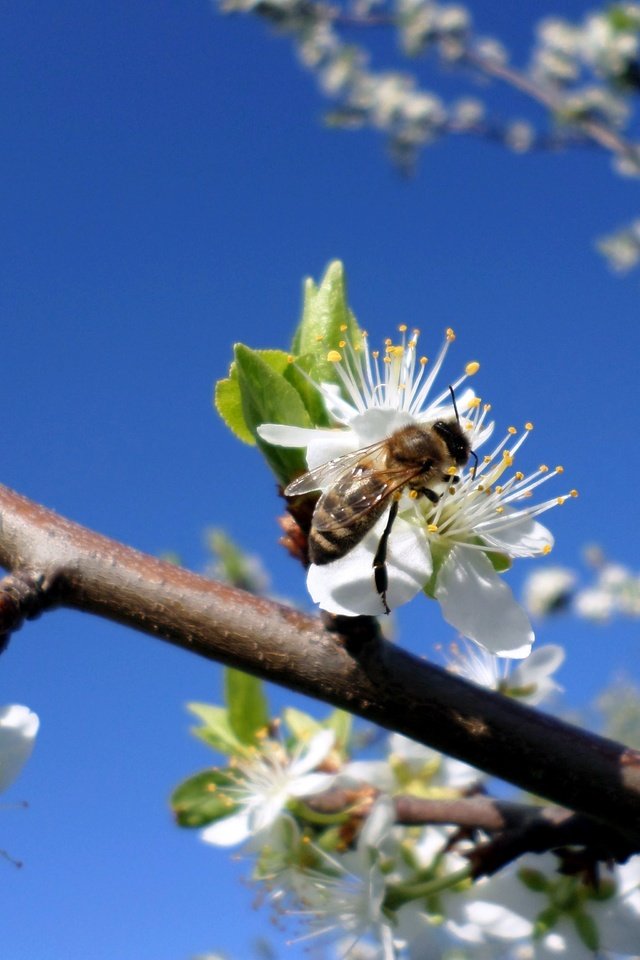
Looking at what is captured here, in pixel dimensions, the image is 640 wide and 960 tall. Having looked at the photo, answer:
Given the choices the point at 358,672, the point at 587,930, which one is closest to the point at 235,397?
the point at 358,672

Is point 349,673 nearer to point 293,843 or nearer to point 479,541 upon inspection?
point 479,541

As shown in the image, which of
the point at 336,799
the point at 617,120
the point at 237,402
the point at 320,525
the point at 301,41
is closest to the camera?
the point at 320,525

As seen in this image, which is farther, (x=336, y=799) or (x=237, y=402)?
(x=336, y=799)

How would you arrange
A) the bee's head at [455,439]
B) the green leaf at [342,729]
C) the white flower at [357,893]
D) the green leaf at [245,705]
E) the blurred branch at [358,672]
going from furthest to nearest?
the green leaf at [342,729] → the green leaf at [245,705] → the white flower at [357,893] → the bee's head at [455,439] → the blurred branch at [358,672]

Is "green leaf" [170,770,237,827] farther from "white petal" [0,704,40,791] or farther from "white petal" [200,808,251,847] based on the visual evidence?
"white petal" [0,704,40,791]

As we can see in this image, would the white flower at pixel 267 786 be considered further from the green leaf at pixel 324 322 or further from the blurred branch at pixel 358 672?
the green leaf at pixel 324 322

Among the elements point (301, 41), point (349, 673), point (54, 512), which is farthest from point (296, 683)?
point (301, 41)

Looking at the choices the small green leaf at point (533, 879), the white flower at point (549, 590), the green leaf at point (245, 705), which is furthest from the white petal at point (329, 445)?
the white flower at point (549, 590)

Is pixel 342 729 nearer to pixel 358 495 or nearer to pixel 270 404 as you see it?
pixel 358 495
